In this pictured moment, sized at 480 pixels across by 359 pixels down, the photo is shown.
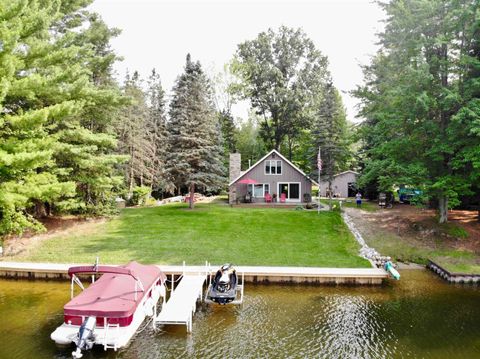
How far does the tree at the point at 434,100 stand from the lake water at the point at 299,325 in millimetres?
8411

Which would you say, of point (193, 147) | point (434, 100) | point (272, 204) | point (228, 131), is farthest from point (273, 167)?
point (228, 131)

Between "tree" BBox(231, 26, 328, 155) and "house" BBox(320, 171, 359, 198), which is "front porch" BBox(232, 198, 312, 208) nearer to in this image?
"house" BBox(320, 171, 359, 198)

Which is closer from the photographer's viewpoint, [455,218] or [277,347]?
[277,347]

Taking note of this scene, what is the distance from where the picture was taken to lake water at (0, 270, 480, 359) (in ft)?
35.2

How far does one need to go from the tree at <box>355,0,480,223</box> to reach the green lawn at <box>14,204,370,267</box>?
584 centimetres

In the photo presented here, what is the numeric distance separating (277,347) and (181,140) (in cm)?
2191

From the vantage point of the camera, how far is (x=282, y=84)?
46.0 m

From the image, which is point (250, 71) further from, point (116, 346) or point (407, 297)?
point (116, 346)

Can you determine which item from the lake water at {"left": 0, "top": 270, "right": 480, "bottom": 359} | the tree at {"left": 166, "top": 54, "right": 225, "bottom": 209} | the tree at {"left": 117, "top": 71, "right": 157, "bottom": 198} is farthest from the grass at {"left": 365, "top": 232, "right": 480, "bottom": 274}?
the tree at {"left": 117, "top": 71, "right": 157, "bottom": 198}

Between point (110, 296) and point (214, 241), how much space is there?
35.5ft

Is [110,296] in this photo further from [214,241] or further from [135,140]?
[135,140]

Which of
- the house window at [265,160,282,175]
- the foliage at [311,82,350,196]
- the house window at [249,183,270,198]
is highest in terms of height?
the foliage at [311,82,350,196]

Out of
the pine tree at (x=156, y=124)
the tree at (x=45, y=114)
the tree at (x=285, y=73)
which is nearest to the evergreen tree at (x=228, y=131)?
the tree at (x=285, y=73)

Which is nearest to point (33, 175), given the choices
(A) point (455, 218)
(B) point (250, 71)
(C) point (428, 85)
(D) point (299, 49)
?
(C) point (428, 85)
